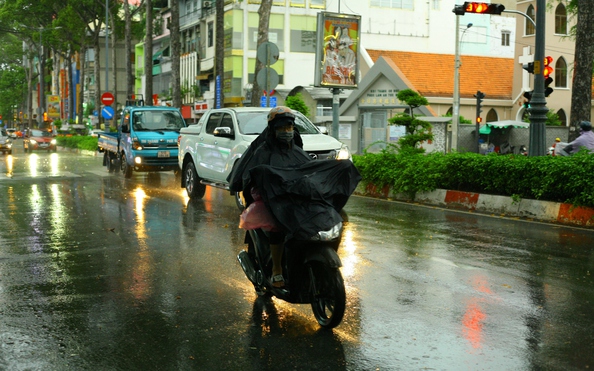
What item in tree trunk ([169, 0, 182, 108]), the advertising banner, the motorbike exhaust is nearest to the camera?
the motorbike exhaust

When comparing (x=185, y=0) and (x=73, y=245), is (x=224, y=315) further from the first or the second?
(x=185, y=0)

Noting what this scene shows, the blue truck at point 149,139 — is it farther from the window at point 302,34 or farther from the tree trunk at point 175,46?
the window at point 302,34

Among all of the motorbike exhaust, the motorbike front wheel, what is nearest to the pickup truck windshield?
the motorbike exhaust

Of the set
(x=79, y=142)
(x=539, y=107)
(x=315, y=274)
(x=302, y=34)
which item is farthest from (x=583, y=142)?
(x=79, y=142)

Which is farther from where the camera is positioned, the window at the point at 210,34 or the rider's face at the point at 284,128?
the window at the point at 210,34

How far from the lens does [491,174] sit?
14922mm

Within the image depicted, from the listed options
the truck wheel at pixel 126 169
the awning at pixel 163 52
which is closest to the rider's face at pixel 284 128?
the truck wheel at pixel 126 169

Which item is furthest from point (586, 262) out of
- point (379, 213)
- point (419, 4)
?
point (419, 4)

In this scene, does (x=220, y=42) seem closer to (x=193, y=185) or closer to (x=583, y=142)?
(x=193, y=185)

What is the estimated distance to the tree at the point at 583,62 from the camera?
17.2m

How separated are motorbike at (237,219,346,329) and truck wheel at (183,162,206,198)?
10.6 meters

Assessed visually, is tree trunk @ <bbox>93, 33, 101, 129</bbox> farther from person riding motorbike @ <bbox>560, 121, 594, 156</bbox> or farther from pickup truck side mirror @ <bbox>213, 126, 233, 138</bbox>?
person riding motorbike @ <bbox>560, 121, 594, 156</bbox>

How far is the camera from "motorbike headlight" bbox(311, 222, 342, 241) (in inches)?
232

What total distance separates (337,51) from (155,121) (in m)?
6.55
